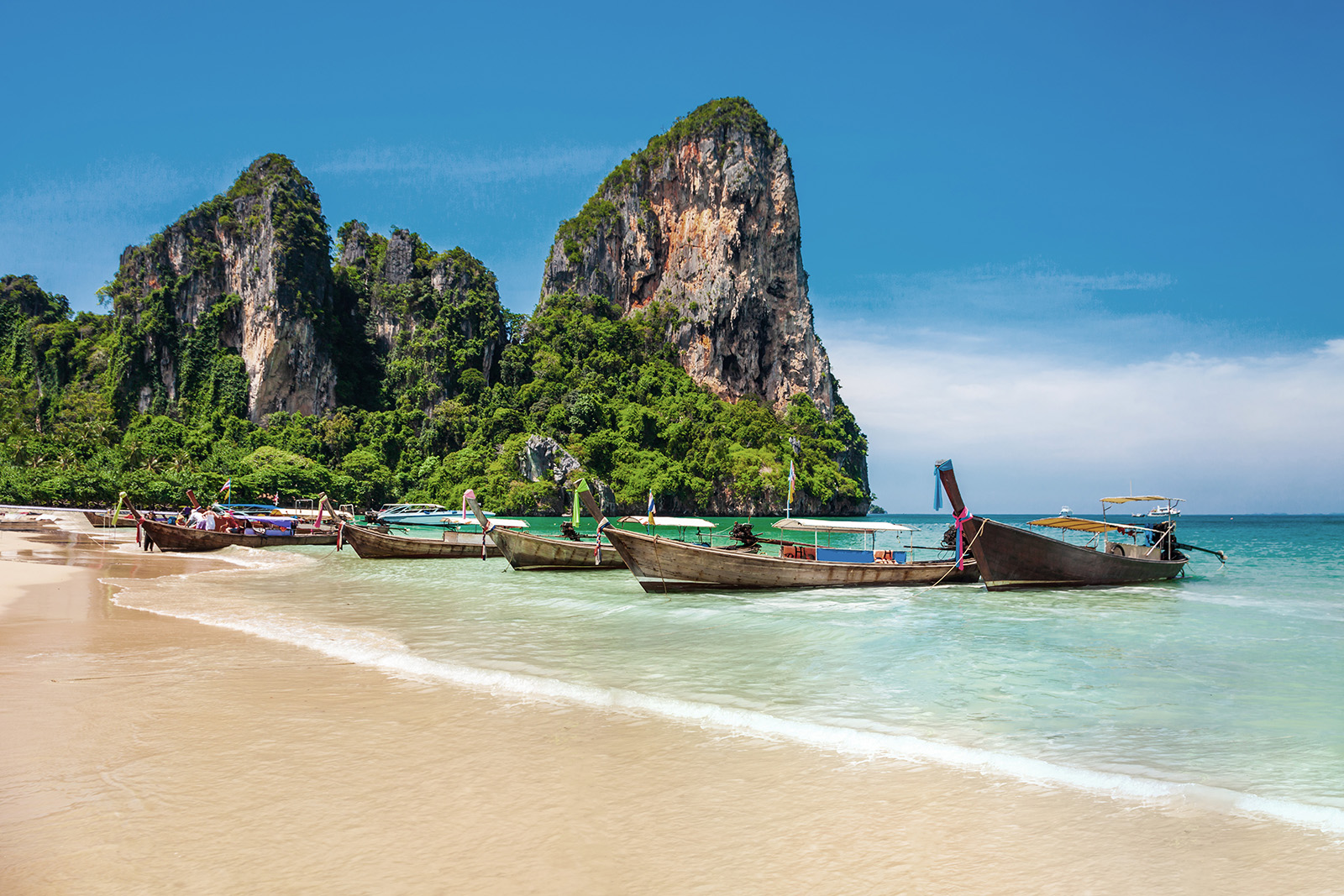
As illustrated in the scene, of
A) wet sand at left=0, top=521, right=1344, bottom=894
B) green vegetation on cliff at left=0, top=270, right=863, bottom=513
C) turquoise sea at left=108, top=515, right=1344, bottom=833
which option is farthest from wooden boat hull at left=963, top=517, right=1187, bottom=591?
green vegetation on cliff at left=0, top=270, right=863, bottom=513

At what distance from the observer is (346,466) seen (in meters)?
73.4

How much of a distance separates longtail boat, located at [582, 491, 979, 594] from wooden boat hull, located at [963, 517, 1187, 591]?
1.03 m

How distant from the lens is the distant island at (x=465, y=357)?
73250mm

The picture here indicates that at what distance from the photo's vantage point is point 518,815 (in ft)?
→ 15.9

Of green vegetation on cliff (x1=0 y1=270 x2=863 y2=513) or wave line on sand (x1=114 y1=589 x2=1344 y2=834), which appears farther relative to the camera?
green vegetation on cliff (x1=0 y1=270 x2=863 y2=513)

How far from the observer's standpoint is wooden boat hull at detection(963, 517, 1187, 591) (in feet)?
62.1

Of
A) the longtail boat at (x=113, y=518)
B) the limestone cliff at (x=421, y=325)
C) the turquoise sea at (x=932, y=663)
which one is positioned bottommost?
the longtail boat at (x=113, y=518)

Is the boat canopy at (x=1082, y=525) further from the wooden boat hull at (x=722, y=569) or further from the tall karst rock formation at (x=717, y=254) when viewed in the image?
the tall karst rock formation at (x=717, y=254)

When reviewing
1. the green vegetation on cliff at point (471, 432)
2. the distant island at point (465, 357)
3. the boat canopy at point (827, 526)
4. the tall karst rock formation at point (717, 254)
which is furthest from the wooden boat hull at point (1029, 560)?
the tall karst rock formation at point (717, 254)

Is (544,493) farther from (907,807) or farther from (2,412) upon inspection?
(907,807)

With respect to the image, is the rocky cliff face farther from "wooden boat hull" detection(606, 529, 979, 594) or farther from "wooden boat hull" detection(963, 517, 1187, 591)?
"wooden boat hull" detection(963, 517, 1187, 591)

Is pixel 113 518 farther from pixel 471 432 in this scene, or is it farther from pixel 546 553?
pixel 471 432

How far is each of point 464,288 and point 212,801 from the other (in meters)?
89.3

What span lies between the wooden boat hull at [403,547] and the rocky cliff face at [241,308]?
56.9m
